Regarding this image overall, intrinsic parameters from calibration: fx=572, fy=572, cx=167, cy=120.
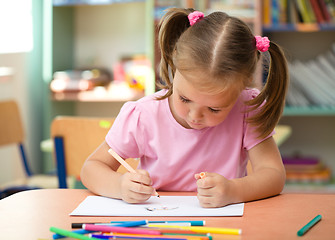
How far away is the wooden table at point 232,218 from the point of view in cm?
90

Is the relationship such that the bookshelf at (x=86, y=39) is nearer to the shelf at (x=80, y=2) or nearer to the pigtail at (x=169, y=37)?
the shelf at (x=80, y=2)

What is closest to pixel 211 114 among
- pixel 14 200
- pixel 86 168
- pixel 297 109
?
pixel 86 168

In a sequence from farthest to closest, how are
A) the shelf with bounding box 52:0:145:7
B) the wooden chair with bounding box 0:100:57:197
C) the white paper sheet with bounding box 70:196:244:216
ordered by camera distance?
the shelf with bounding box 52:0:145:7, the wooden chair with bounding box 0:100:57:197, the white paper sheet with bounding box 70:196:244:216

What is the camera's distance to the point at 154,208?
1.05m

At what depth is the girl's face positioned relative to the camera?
3.59 ft

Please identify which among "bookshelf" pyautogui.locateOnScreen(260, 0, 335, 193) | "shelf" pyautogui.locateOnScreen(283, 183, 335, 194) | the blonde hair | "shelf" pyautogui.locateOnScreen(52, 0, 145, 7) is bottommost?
"shelf" pyautogui.locateOnScreen(283, 183, 335, 194)

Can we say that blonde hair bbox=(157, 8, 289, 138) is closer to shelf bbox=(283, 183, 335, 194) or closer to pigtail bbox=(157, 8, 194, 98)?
pigtail bbox=(157, 8, 194, 98)

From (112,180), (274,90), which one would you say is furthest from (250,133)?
(112,180)

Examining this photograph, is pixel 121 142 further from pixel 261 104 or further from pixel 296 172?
pixel 296 172

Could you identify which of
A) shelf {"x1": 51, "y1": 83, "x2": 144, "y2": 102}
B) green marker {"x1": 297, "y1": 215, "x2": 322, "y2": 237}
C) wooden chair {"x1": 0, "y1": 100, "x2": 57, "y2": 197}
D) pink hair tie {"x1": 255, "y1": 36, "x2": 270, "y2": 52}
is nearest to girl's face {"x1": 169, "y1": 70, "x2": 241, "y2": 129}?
pink hair tie {"x1": 255, "y1": 36, "x2": 270, "y2": 52}

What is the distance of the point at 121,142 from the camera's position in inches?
50.9

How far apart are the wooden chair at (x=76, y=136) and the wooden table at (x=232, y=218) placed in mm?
744

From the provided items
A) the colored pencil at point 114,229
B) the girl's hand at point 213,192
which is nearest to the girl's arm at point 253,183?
the girl's hand at point 213,192

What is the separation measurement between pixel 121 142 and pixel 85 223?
0.38 m
